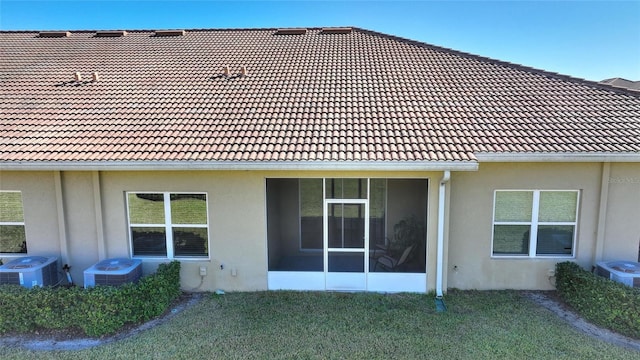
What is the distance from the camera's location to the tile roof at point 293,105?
6.85 meters

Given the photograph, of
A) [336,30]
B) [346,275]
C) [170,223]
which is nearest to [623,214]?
[346,275]

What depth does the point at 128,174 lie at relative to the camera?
24.3ft

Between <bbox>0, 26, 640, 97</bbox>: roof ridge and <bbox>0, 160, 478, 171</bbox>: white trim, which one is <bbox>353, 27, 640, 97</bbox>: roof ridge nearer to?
<bbox>0, 26, 640, 97</bbox>: roof ridge

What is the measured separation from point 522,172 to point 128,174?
30.5 feet

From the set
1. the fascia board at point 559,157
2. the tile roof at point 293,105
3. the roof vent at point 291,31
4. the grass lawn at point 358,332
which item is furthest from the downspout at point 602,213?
the roof vent at point 291,31

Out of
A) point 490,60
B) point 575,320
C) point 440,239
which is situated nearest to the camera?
point 575,320

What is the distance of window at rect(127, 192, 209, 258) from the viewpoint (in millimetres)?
7605

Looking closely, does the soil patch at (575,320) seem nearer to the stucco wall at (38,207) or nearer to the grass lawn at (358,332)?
the grass lawn at (358,332)

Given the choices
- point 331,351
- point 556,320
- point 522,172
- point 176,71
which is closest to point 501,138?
point 522,172

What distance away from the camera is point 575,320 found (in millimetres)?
6422

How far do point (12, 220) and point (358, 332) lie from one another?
8.67 metres

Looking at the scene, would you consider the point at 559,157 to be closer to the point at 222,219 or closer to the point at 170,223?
the point at 222,219

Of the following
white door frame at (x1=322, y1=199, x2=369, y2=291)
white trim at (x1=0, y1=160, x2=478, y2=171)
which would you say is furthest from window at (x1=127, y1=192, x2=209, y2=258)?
white door frame at (x1=322, y1=199, x2=369, y2=291)

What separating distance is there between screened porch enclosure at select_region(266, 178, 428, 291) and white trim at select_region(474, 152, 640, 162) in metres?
1.73
